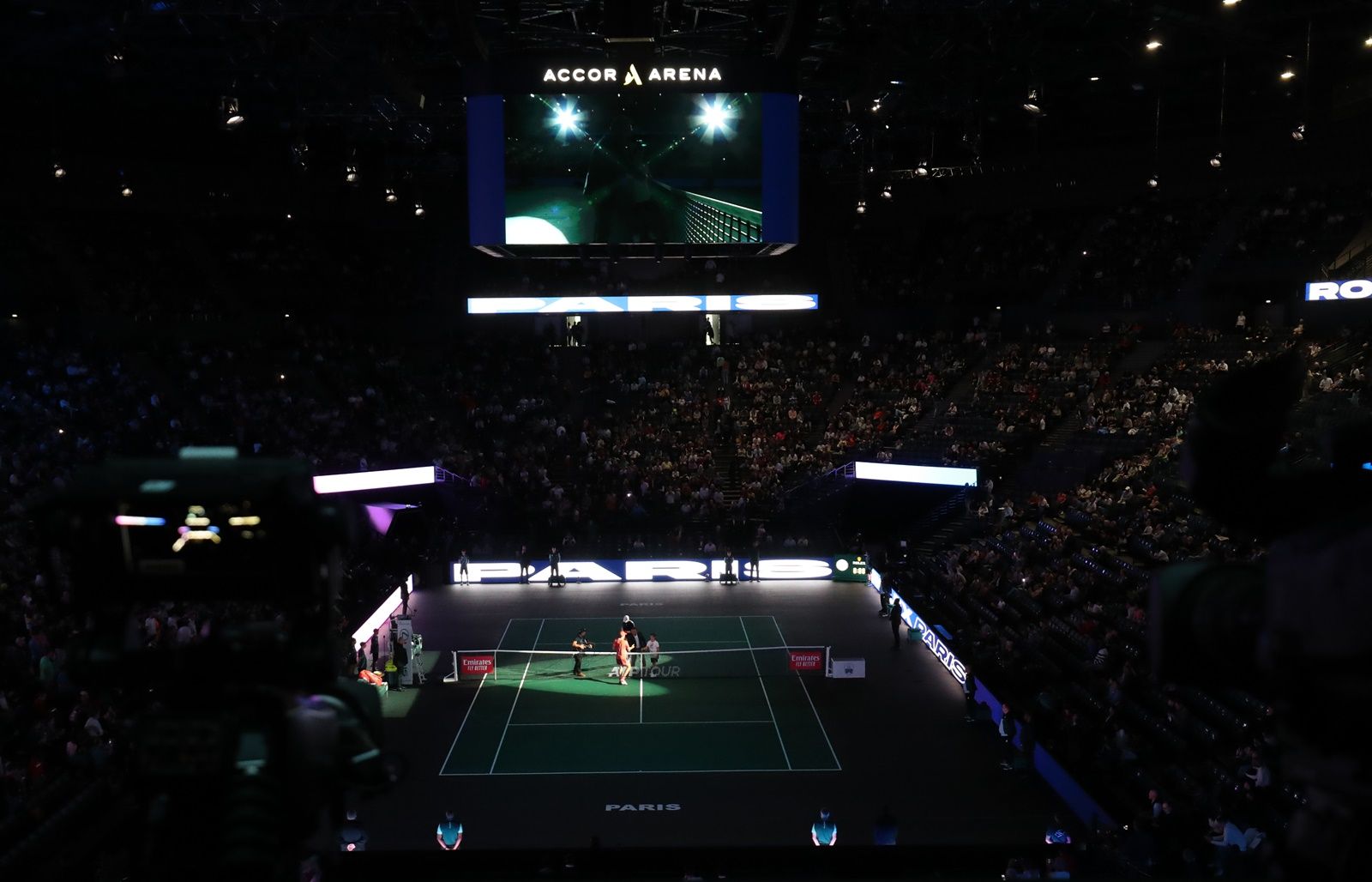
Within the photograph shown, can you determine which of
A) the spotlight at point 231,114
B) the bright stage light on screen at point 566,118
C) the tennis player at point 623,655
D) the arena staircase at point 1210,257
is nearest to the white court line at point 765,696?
the tennis player at point 623,655

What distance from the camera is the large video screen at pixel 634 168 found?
20062 millimetres

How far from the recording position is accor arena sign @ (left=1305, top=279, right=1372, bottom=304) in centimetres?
3034

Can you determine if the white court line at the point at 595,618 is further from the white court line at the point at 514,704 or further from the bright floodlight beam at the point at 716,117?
Answer: the bright floodlight beam at the point at 716,117

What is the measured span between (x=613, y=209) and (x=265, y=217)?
27561 millimetres

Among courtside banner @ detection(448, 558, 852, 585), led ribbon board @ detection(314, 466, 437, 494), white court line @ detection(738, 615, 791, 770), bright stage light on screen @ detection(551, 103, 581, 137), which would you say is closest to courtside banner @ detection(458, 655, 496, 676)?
white court line @ detection(738, 615, 791, 770)

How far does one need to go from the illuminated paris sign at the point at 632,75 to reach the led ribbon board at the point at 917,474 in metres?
16.8

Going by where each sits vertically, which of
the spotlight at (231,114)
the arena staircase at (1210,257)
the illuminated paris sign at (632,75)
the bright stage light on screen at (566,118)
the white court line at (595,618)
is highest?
the spotlight at (231,114)

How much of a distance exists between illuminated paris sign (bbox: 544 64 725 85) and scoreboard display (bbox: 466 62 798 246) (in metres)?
0.33

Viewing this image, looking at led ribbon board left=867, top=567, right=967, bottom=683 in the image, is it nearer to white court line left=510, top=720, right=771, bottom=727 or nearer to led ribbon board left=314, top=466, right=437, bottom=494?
white court line left=510, top=720, right=771, bottom=727

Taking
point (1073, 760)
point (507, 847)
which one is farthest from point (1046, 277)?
point (507, 847)

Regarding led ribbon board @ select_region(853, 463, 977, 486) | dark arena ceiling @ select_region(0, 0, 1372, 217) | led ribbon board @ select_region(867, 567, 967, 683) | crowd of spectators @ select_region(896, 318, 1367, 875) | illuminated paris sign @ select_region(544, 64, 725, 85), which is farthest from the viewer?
led ribbon board @ select_region(853, 463, 977, 486)

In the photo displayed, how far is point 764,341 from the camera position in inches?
1689

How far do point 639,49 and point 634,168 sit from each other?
2297 mm

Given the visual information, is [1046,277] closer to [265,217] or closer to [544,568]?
[544,568]
